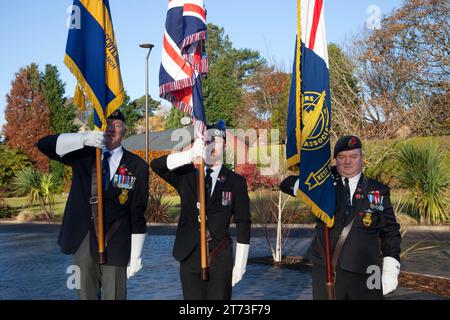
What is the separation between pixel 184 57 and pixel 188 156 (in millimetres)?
889

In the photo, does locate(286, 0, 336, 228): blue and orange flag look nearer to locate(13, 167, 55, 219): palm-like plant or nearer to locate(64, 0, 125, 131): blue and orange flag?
locate(64, 0, 125, 131): blue and orange flag

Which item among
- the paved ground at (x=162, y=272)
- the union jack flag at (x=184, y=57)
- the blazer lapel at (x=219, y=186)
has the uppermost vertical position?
the union jack flag at (x=184, y=57)

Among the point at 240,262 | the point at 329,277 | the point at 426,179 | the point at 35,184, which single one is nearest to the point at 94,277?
the point at 240,262

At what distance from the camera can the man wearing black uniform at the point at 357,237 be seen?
465 centimetres

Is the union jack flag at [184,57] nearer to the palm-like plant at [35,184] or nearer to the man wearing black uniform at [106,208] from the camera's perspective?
the man wearing black uniform at [106,208]

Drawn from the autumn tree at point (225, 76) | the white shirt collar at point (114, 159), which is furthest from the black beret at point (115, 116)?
the autumn tree at point (225, 76)

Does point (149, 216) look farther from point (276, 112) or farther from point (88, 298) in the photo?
point (88, 298)

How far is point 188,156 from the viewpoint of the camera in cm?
507

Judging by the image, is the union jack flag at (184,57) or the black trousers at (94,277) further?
the union jack flag at (184,57)

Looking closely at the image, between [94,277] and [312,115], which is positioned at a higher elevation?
[312,115]

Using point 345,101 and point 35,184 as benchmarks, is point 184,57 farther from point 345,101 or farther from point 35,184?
point 345,101

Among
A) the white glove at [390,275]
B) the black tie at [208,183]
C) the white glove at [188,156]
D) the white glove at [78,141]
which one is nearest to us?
the white glove at [390,275]

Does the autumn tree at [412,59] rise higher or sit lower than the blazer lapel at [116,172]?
higher

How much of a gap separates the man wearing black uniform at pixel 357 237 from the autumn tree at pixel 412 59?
24219 mm
